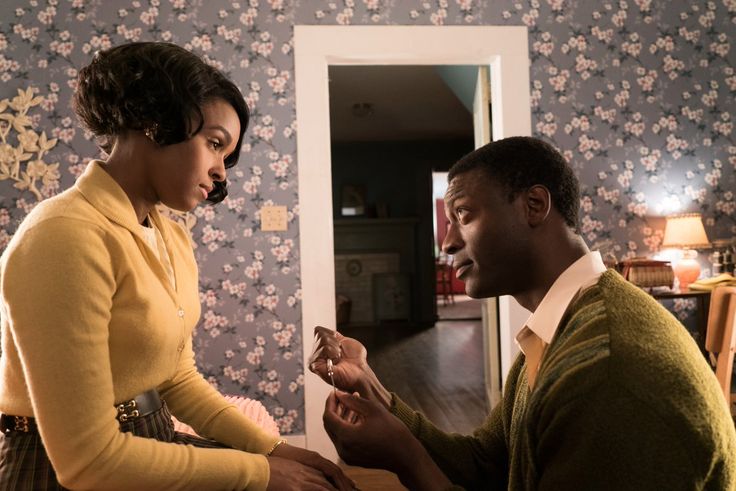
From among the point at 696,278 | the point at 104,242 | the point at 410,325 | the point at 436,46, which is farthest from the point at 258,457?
the point at 410,325

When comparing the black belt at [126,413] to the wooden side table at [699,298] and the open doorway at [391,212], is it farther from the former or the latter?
the open doorway at [391,212]

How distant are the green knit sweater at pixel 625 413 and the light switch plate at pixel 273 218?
2392mm

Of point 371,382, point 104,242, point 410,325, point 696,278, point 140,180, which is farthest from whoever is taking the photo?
point 410,325

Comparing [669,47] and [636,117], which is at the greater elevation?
[669,47]

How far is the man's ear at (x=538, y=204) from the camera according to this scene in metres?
1.02

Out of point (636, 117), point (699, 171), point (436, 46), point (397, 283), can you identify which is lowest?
point (397, 283)

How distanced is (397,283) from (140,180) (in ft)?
24.1

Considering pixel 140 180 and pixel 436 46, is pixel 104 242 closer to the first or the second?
pixel 140 180

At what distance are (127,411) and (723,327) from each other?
6.52ft

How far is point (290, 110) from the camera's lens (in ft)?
10.2

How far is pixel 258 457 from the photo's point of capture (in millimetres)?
1008

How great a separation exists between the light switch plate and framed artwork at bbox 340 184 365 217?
17.4 feet

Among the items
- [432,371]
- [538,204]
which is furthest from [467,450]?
[432,371]

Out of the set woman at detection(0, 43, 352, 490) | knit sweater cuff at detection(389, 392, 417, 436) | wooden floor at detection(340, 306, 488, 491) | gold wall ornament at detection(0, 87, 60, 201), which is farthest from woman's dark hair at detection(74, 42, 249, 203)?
gold wall ornament at detection(0, 87, 60, 201)
